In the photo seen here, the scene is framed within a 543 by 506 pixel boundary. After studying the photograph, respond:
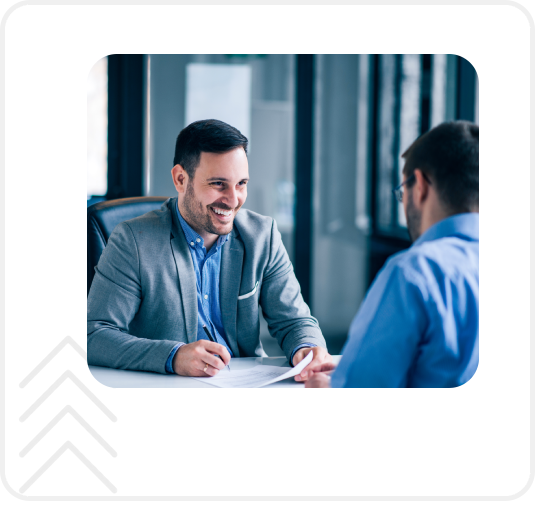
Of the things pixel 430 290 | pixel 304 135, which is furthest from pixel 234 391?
pixel 304 135

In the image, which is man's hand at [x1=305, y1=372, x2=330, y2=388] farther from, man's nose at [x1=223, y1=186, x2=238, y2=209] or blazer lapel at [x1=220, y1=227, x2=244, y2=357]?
man's nose at [x1=223, y1=186, x2=238, y2=209]

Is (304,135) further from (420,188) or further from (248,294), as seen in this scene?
(420,188)

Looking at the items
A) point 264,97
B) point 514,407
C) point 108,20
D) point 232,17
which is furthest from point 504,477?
point 264,97

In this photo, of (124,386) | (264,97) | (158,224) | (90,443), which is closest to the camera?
(90,443)

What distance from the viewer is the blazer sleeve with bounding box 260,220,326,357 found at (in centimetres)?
142

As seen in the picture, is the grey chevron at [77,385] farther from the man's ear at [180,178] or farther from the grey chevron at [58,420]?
the man's ear at [180,178]

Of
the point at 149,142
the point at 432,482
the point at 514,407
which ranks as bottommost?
the point at 432,482

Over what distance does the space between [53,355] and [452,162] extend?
2.57 feet

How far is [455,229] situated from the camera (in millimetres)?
865

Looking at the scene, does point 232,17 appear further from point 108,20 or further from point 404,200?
point 404,200

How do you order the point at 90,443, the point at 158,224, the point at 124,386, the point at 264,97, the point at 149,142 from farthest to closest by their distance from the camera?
the point at 264,97 < the point at 149,142 < the point at 158,224 < the point at 124,386 < the point at 90,443

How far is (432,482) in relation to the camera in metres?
0.89

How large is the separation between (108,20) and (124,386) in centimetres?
68

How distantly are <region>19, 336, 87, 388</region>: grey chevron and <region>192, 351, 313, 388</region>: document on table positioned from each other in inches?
10.3
